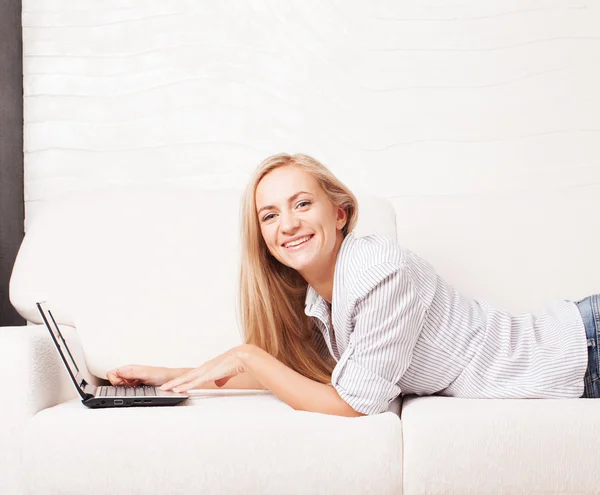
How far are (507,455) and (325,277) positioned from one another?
62cm

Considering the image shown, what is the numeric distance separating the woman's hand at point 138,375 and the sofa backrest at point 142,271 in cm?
15

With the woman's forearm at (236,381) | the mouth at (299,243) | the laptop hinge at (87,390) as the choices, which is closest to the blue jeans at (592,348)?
the mouth at (299,243)

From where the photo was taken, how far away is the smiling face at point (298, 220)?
66.4 inches

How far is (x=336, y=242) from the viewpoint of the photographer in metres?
1.78

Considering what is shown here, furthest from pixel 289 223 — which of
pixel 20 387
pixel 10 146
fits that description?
pixel 10 146

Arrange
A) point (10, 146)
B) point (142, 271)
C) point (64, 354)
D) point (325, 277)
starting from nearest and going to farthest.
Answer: point (64, 354) < point (325, 277) < point (142, 271) < point (10, 146)

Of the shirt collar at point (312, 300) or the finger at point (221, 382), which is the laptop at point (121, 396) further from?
the shirt collar at point (312, 300)

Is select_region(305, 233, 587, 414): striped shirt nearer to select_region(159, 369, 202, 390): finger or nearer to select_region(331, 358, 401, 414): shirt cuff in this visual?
select_region(331, 358, 401, 414): shirt cuff

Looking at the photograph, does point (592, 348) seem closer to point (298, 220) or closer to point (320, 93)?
point (298, 220)

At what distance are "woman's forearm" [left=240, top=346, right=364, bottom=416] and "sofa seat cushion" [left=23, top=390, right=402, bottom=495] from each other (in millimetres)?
71

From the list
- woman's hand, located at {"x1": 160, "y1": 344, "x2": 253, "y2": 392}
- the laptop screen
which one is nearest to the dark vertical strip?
the laptop screen

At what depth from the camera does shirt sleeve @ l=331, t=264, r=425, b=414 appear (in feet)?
4.91

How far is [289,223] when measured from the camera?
5.51 feet

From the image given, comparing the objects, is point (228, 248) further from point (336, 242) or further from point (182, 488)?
point (182, 488)
